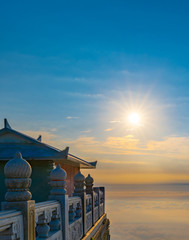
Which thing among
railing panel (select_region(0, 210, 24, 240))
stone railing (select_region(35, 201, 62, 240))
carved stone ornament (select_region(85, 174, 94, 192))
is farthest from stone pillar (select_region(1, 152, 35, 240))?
carved stone ornament (select_region(85, 174, 94, 192))

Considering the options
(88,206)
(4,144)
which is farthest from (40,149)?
(88,206)

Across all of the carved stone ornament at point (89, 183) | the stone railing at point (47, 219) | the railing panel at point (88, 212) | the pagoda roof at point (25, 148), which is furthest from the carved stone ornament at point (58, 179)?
the carved stone ornament at point (89, 183)

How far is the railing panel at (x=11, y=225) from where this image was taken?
4963 mm

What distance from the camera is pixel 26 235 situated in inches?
221

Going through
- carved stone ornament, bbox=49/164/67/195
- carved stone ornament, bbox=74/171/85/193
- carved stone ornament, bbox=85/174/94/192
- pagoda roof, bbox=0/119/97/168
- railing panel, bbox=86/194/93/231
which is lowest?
railing panel, bbox=86/194/93/231

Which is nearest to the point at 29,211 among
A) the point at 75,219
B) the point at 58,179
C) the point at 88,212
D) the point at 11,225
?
the point at 11,225

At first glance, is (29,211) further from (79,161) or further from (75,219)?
(79,161)

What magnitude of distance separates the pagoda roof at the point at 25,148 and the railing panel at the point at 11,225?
7027mm

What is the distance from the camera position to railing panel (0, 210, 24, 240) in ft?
16.3

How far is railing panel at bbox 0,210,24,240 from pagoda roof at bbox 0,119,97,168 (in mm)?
7027

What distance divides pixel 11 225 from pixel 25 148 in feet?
27.0

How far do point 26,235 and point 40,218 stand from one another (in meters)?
1.13

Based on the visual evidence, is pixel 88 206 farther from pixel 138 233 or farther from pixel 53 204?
pixel 138 233

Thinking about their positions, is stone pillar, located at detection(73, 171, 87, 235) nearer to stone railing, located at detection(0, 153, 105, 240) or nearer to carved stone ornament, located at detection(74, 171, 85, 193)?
carved stone ornament, located at detection(74, 171, 85, 193)
